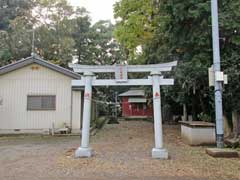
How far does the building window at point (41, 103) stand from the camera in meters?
15.5

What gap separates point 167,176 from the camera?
589 cm

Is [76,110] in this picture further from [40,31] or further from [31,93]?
[40,31]

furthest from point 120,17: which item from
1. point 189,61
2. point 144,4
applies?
point 189,61

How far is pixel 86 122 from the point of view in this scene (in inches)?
345

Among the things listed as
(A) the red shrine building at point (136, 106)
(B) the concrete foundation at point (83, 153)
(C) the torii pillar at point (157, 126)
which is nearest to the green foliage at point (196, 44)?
(C) the torii pillar at point (157, 126)

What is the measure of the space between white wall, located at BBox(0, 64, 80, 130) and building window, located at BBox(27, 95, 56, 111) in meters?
0.17

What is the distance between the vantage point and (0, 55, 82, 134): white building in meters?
15.4

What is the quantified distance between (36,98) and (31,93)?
385 mm

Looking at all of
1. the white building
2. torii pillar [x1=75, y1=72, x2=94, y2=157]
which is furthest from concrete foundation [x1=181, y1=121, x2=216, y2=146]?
the white building

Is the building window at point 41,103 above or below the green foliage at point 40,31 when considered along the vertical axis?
below

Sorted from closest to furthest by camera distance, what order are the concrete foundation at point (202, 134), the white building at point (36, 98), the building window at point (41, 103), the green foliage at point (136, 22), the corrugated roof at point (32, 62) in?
1. the concrete foundation at point (202, 134)
2. the corrugated roof at point (32, 62)
3. the white building at point (36, 98)
4. the building window at point (41, 103)
5. the green foliage at point (136, 22)

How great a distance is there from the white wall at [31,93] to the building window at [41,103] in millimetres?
170

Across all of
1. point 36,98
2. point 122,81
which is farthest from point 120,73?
point 36,98

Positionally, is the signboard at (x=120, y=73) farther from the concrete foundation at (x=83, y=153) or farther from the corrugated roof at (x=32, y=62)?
the corrugated roof at (x=32, y=62)
